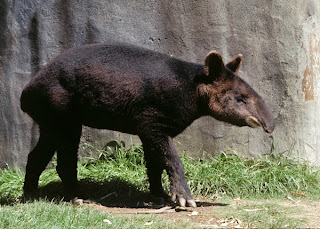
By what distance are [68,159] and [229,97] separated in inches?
98.2

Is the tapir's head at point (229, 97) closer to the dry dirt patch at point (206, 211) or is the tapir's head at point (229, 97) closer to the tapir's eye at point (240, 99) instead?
the tapir's eye at point (240, 99)

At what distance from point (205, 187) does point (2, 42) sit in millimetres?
4383

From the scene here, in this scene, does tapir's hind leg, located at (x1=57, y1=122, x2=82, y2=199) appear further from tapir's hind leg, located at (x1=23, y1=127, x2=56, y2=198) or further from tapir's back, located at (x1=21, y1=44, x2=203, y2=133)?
tapir's back, located at (x1=21, y1=44, x2=203, y2=133)

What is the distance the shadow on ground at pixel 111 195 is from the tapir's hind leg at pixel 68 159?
0.62ft

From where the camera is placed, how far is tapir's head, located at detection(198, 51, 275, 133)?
6.59 meters

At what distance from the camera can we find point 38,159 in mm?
6867

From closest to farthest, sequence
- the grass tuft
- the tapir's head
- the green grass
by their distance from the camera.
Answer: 1. the green grass
2. the tapir's head
3. the grass tuft

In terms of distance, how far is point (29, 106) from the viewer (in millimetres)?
6785

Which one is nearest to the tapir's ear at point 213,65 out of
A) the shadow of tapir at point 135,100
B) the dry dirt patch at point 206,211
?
the shadow of tapir at point 135,100

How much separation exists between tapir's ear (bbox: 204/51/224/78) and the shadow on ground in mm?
1869

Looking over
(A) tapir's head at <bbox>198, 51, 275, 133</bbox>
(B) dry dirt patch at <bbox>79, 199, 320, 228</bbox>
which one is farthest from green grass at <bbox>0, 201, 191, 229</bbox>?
(A) tapir's head at <bbox>198, 51, 275, 133</bbox>

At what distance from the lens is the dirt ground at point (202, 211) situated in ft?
18.4

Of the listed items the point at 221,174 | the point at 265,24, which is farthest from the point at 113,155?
the point at 265,24

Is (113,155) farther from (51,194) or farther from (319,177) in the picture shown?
(319,177)
